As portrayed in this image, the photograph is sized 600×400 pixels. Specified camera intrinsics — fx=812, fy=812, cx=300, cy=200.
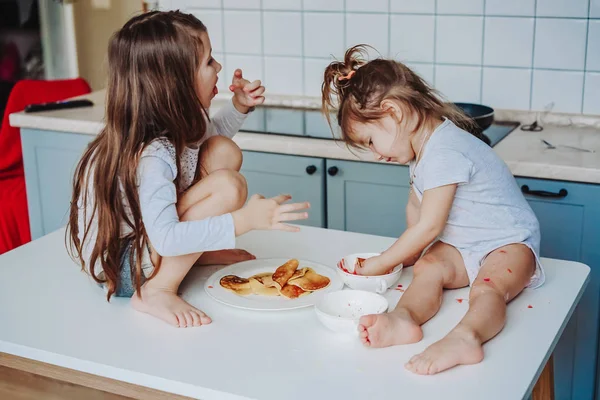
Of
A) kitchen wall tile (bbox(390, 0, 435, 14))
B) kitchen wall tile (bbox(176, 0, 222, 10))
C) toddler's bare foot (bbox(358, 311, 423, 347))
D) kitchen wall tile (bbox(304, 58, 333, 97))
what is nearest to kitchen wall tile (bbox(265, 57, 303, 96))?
kitchen wall tile (bbox(304, 58, 333, 97))

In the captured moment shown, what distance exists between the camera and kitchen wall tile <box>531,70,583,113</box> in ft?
8.05

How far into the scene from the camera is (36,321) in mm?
1455

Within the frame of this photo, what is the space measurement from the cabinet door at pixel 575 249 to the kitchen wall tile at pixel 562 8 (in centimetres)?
61

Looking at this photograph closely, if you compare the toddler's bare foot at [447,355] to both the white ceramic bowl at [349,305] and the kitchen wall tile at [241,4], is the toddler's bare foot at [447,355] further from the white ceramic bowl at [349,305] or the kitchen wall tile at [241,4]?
the kitchen wall tile at [241,4]

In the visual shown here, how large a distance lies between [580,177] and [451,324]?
800 mm

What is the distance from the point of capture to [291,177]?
244 cm

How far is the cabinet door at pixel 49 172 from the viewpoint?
277cm

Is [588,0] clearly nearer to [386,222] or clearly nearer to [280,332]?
[386,222]

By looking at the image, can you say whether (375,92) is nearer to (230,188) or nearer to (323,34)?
(230,188)

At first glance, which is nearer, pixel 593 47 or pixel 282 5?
pixel 593 47

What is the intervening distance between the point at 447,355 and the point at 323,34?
174cm

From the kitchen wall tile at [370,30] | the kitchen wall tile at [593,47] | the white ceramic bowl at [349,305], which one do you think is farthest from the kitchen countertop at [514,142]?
the white ceramic bowl at [349,305]

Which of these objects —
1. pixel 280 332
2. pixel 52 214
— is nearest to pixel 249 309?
pixel 280 332

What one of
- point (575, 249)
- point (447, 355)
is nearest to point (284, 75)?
point (575, 249)
